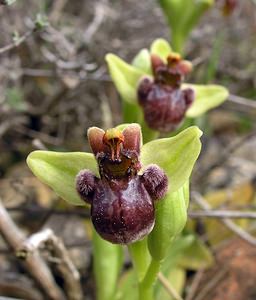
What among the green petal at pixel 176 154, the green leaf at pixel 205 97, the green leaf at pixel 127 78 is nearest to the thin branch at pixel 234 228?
the green leaf at pixel 205 97


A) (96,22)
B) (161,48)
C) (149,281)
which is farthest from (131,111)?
(96,22)

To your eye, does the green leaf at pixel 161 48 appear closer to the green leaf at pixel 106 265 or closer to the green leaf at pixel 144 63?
the green leaf at pixel 144 63

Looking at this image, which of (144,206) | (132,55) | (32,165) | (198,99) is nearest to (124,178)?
(144,206)

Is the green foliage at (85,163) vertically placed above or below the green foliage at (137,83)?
above

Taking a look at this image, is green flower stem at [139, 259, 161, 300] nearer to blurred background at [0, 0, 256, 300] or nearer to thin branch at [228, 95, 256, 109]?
blurred background at [0, 0, 256, 300]

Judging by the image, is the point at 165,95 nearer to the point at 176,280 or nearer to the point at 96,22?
the point at 176,280
